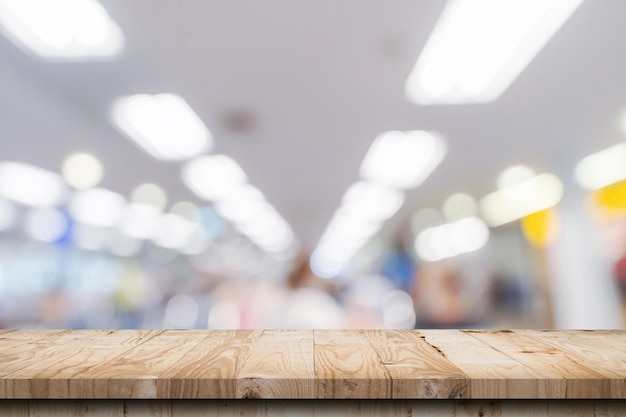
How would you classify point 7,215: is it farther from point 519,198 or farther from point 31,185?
point 519,198

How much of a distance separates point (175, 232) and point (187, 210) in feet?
0.22

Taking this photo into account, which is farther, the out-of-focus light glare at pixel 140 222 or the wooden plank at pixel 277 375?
the out-of-focus light glare at pixel 140 222

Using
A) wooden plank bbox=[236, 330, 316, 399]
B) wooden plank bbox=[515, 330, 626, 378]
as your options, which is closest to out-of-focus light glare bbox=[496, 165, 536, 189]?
wooden plank bbox=[515, 330, 626, 378]

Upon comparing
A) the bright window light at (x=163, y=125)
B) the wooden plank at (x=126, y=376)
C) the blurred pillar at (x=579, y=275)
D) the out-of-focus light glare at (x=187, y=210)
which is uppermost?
the bright window light at (x=163, y=125)

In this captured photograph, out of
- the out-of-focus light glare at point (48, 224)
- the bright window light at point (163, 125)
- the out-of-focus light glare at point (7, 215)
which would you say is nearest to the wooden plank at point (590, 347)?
the bright window light at point (163, 125)

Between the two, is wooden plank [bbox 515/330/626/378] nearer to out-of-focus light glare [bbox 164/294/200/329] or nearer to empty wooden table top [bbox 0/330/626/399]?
empty wooden table top [bbox 0/330/626/399]

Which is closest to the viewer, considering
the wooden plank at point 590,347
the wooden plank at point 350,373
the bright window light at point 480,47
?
the wooden plank at point 350,373

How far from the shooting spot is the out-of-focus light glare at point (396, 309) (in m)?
1.56

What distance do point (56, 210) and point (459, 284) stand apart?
3.61 ft

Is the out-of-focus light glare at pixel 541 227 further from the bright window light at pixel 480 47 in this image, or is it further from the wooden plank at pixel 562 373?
the wooden plank at pixel 562 373

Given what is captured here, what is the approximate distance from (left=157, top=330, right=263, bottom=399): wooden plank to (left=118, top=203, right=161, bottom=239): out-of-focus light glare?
54 centimetres

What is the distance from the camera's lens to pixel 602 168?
158cm

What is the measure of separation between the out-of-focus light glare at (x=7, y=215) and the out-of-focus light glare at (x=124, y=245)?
0.28m

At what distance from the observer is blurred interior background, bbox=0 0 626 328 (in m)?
1.56
